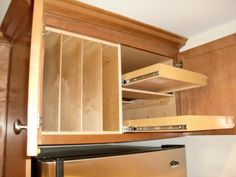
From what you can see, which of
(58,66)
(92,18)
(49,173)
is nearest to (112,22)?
(92,18)

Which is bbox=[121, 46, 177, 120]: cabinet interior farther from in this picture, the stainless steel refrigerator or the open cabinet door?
the open cabinet door

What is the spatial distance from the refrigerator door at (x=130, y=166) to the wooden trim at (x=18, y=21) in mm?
441

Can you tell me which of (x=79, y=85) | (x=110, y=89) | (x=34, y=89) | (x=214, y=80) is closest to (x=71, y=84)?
(x=79, y=85)

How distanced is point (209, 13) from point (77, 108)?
2.55ft

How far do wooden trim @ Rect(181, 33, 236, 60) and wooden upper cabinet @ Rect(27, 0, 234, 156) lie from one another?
162 mm


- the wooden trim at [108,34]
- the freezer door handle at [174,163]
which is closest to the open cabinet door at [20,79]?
the wooden trim at [108,34]

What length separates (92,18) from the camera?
1016 millimetres

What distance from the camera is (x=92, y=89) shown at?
1067 millimetres

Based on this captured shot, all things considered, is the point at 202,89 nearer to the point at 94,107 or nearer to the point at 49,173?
the point at 94,107

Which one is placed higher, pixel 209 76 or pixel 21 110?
pixel 209 76

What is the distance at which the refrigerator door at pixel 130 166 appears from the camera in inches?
27.9

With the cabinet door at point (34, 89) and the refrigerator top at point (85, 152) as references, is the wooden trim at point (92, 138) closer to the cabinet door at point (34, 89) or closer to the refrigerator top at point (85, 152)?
the refrigerator top at point (85, 152)

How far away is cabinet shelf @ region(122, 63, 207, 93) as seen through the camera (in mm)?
1000

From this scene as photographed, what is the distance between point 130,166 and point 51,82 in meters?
0.50
